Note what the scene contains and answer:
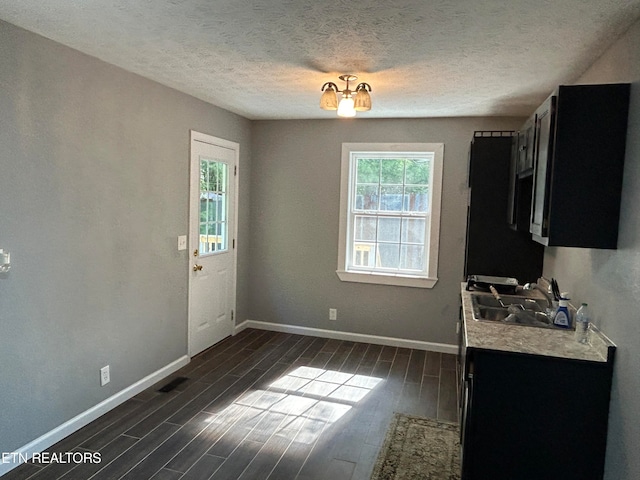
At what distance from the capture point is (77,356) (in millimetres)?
2818

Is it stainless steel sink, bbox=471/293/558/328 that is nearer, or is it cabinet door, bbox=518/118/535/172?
cabinet door, bbox=518/118/535/172

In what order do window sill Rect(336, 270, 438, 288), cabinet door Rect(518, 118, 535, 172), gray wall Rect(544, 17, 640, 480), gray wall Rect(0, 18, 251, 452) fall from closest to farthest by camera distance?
1. gray wall Rect(544, 17, 640, 480)
2. gray wall Rect(0, 18, 251, 452)
3. cabinet door Rect(518, 118, 535, 172)
4. window sill Rect(336, 270, 438, 288)

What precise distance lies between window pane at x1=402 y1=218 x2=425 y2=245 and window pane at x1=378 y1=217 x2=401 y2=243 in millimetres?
64

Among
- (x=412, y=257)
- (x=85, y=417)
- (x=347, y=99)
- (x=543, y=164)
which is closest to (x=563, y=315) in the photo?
(x=543, y=164)

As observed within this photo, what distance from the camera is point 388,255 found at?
4.71m

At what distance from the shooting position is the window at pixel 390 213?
4477mm

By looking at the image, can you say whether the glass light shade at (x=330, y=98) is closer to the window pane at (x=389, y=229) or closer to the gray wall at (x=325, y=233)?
the gray wall at (x=325, y=233)

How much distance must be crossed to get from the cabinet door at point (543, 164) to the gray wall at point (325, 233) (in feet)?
6.42

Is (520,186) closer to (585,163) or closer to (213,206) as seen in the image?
(585,163)

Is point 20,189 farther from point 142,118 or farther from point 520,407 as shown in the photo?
point 520,407

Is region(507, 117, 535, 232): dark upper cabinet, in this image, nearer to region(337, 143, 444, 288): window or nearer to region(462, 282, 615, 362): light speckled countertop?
region(462, 282, 615, 362): light speckled countertop

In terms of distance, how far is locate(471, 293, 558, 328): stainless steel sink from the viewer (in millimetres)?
2704

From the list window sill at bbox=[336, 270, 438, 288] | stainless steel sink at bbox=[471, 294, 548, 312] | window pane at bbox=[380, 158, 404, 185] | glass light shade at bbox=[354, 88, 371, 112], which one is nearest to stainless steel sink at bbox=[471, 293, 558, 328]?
stainless steel sink at bbox=[471, 294, 548, 312]

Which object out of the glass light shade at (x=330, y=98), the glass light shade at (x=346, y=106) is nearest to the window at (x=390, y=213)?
the glass light shade at (x=346, y=106)
